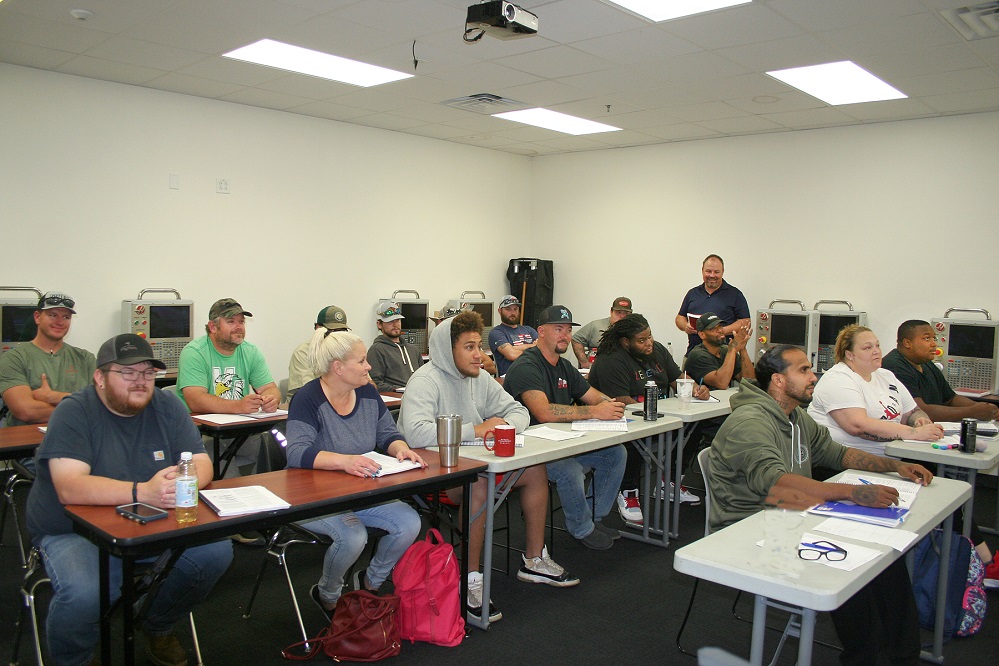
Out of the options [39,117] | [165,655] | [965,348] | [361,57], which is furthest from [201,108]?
[965,348]

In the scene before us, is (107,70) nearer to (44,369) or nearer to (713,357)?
(44,369)

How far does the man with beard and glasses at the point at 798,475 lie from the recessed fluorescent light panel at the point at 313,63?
12.7 feet

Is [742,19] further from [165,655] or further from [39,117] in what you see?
[39,117]

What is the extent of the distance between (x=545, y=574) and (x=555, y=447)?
862 millimetres

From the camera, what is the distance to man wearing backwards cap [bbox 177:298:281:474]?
4.62 meters

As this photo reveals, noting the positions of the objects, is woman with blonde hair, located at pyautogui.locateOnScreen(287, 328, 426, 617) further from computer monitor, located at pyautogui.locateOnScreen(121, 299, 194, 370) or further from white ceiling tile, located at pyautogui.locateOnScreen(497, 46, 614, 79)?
computer monitor, located at pyautogui.locateOnScreen(121, 299, 194, 370)

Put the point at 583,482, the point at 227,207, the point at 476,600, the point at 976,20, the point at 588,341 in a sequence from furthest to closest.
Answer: the point at 588,341 < the point at 227,207 < the point at 583,482 < the point at 976,20 < the point at 476,600

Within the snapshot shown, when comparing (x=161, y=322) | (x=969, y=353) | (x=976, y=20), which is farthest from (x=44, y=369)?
(x=969, y=353)

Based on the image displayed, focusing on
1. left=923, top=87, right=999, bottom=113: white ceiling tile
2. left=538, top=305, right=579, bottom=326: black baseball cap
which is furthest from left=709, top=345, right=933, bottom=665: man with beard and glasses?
left=923, top=87, right=999, bottom=113: white ceiling tile

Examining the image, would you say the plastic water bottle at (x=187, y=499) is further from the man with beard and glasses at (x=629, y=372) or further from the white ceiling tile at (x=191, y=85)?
the white ceiling tile at (x=191, y=85)

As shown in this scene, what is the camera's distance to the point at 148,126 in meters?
6.51

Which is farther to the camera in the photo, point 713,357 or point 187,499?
point 713,357

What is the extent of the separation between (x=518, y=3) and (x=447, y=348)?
6.61 ft

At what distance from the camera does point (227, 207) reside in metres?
7.03
